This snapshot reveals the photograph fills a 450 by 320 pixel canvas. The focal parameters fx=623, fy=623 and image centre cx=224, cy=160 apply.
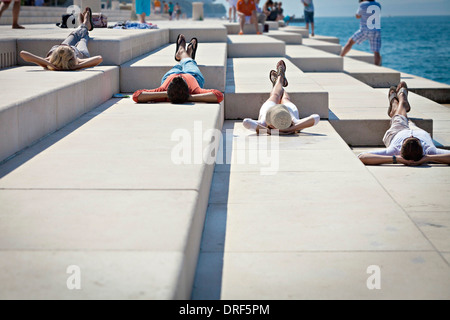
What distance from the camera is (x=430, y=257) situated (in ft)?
11.8

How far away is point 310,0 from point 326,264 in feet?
69.7

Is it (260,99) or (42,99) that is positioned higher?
(42,99)

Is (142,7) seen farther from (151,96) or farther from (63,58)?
(151,96)

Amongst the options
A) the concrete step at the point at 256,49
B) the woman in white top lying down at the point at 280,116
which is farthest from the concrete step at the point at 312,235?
the concrete step at the point at 256,49

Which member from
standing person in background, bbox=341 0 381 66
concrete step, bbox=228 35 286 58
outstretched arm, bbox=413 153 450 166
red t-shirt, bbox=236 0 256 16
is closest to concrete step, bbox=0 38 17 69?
outstretched arm, bbox=413 153 450 166

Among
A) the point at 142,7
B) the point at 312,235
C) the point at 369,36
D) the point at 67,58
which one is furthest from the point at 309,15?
the point at 312,235

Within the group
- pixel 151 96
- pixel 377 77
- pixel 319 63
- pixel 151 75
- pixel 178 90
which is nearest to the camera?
pixel 178 90

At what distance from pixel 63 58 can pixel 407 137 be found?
13.0ft

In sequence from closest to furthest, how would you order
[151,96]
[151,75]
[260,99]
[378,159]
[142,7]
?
[378,159]
[151,96]
[260,99]
[151,75]
[142,7]

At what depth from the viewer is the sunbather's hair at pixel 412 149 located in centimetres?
623

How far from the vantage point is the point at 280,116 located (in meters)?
6.64

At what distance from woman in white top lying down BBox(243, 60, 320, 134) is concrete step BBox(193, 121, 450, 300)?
0.80 meters

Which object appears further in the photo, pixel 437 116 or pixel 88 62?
pixel 437 116

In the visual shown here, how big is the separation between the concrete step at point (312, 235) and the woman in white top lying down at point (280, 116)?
0.80 m
